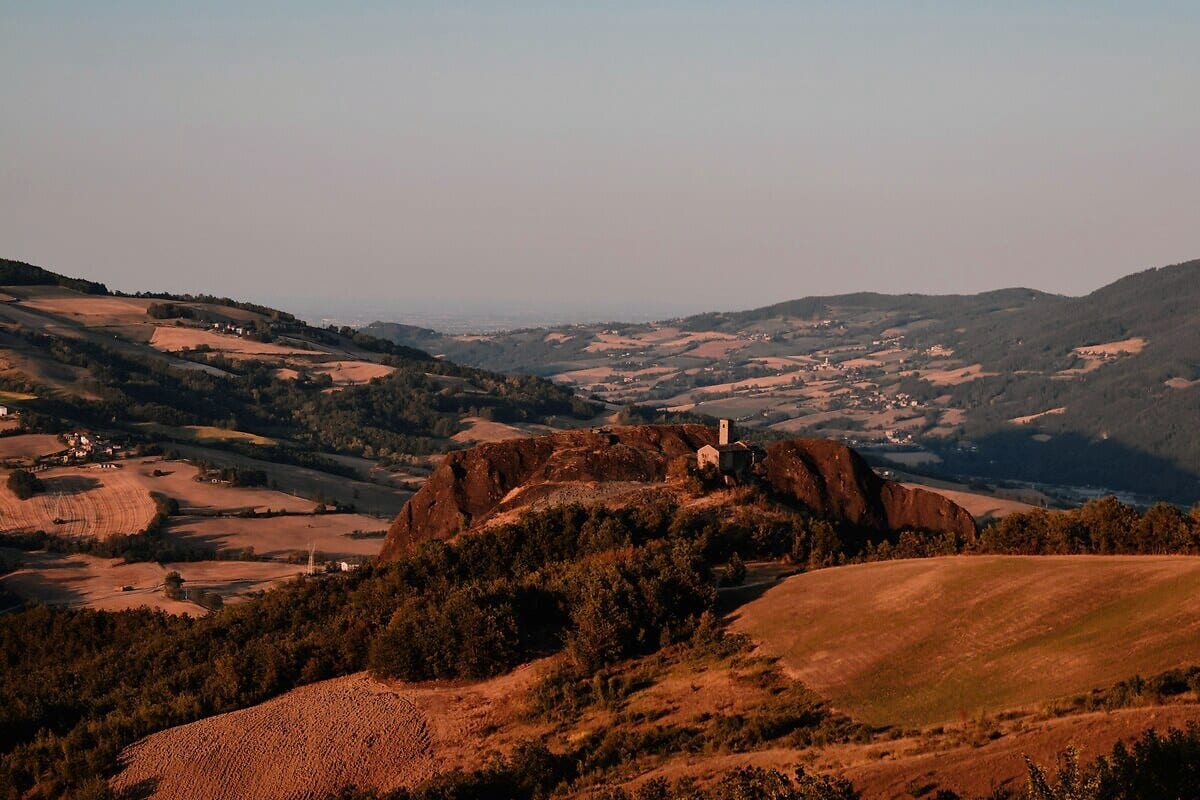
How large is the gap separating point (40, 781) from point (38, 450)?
94600 millimetres

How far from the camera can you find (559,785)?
32.2 metres

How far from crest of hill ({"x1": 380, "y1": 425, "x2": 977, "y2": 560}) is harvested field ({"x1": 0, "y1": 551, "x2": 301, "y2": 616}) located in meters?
23.0

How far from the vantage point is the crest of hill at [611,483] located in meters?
58.2

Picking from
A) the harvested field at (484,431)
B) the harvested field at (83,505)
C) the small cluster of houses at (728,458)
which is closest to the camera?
the small cluster of houses at (728,458)

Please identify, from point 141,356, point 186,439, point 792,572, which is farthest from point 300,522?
point 141,356

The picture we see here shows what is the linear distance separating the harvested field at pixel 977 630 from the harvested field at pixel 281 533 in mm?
58708

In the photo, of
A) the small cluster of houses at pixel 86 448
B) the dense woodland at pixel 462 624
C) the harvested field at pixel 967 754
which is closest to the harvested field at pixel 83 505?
the small cluster of houses at pixel 86 448

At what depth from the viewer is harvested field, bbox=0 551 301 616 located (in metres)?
79.6

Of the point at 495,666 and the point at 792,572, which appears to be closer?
the point at 495,666

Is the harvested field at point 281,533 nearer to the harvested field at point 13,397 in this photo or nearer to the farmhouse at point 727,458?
the farmhouse at point 727,458

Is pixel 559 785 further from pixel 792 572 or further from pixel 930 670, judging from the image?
pixel 792 572

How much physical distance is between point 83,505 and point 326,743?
7884 centimetres

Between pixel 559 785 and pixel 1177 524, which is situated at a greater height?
pixel 1177 524

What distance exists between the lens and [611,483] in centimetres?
5784
